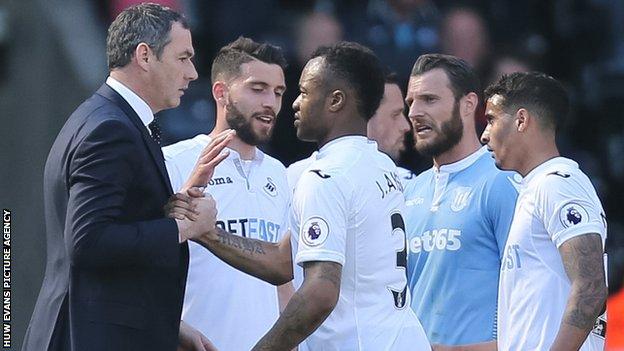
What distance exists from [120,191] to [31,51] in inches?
157

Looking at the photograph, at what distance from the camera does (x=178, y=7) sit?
9.15m

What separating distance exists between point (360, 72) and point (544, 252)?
3.33 feet

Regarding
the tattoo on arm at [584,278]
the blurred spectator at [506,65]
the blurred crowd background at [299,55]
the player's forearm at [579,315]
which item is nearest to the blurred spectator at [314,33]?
the blurred crowd background at [299,55]

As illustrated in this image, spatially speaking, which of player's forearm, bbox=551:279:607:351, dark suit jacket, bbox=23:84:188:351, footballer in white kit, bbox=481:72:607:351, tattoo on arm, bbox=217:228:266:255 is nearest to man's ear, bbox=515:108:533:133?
footballer in white kit, bbox=481:72:607:351

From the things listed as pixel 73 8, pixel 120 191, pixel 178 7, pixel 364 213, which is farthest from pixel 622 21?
pixel 120 191

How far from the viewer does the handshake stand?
495 centimetres

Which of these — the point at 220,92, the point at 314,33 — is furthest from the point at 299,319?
the point at 314,33

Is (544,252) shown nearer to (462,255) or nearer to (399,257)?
(399,257)

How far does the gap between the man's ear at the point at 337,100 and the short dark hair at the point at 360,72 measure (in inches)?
2.1

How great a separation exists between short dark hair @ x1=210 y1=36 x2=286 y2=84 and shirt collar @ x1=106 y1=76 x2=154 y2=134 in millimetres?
1648

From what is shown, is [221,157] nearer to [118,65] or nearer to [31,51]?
[118,65]

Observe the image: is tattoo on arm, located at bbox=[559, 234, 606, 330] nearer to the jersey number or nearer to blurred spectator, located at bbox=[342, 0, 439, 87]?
the jersey number

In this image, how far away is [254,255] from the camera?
5.55 meters

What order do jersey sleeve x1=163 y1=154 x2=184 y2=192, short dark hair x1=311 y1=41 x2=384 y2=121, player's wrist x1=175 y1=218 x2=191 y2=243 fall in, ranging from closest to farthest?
player's wrist x1=175 y1=218 x2=191 y2=243 → short dark hair x1=311 y1=41 x2=384 y2=121 → jersey sleeve x1=163 y1=154 x2=184 y2=192
